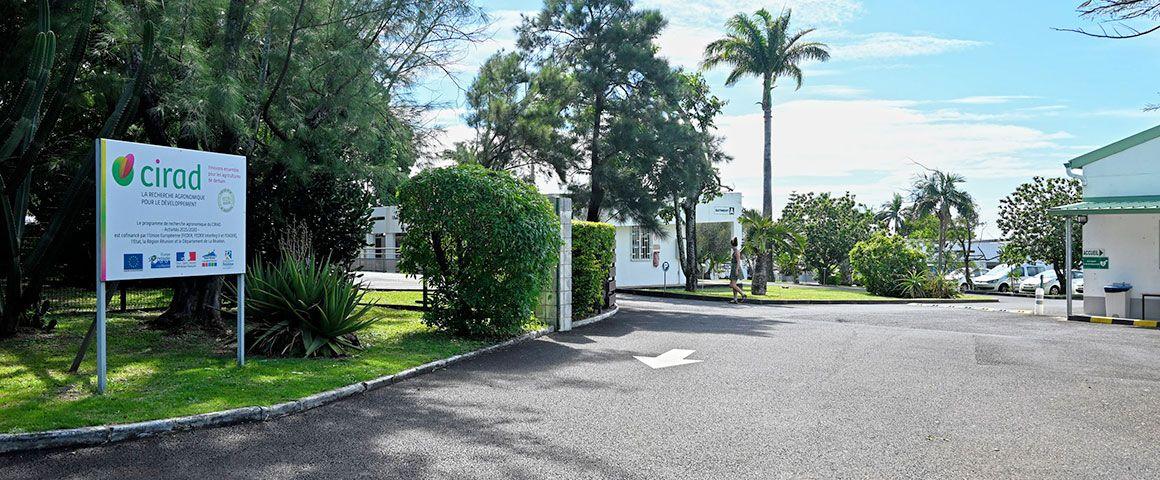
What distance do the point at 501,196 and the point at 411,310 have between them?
6087 mm

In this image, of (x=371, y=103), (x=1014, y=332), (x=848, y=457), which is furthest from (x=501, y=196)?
(x=1014, y=332)

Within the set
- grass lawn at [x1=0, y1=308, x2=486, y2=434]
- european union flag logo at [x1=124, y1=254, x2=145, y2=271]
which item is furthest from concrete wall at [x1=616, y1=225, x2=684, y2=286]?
european union flag logo at [x1=124, y1=254, x2=145, y2=271]

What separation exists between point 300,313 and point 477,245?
2974 mm

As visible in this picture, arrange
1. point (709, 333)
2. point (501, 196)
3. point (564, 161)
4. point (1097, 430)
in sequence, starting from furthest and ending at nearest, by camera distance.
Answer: point (564, 161) → point (709, 333) → point (501, 196) → point (1097, 430)

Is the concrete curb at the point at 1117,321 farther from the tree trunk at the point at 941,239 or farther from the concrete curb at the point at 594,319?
the tree trunk at the point at 941,239

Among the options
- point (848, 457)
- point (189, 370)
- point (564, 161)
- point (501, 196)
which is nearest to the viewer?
point (848, 457)

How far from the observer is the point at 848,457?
5797 millimetres

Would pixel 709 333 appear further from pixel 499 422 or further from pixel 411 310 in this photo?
pixel 499 422

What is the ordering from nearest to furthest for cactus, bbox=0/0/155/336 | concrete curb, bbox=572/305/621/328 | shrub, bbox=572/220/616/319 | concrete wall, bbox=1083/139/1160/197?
cactus, bbox=0/0/155/336, concrete curb, bbox=572/305/621/328, shrub, bbox=572/220/616/319, concrete wall, bbox=1083/139/1160/197

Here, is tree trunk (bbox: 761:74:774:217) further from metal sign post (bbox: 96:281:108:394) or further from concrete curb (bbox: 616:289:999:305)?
metal sign post (bbox: 96:281:108:394)

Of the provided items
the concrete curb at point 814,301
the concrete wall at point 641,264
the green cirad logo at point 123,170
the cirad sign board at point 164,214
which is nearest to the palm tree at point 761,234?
the concrete wall at point 641,264

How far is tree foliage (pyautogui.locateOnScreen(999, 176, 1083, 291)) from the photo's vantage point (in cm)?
3528

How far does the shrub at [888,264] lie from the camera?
101ft

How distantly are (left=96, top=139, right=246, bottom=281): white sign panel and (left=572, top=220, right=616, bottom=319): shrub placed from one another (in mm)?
7864
